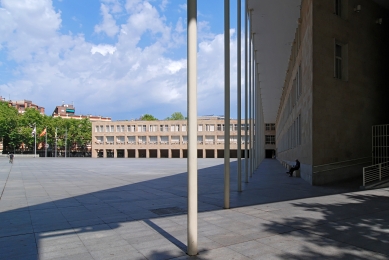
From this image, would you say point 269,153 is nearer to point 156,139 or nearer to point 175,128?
point 175,128

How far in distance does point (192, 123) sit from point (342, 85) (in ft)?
42.1

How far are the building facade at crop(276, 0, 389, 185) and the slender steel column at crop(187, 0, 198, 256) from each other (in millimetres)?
10483

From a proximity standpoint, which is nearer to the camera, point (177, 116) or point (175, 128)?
point (175, 128)

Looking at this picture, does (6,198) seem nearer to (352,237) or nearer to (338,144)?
(352,237)

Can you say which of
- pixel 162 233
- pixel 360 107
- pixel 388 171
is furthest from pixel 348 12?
pixel 162 233

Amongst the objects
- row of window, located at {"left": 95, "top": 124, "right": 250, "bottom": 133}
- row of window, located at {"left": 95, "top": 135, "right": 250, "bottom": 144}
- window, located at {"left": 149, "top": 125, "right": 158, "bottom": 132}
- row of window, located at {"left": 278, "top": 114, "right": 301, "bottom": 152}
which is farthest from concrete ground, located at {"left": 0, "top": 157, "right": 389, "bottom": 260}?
window, located at {"left": 149, "top": 125, "right": 158, "bottom": 132}

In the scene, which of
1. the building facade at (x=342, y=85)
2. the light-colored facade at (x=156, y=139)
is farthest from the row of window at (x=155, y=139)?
the building facade at (x=342, y=85)

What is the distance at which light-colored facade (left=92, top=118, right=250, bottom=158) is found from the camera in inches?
3236

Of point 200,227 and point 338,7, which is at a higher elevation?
point 338,7

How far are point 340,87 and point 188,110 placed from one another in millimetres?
12593

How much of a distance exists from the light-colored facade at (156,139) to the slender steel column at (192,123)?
75.0 m

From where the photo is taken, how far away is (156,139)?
87125mm

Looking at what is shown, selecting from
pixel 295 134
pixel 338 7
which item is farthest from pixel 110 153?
pixel 338 7

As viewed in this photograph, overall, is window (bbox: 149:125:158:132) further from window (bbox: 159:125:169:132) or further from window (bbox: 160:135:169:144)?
window (bbox: 160:135:169:144)
